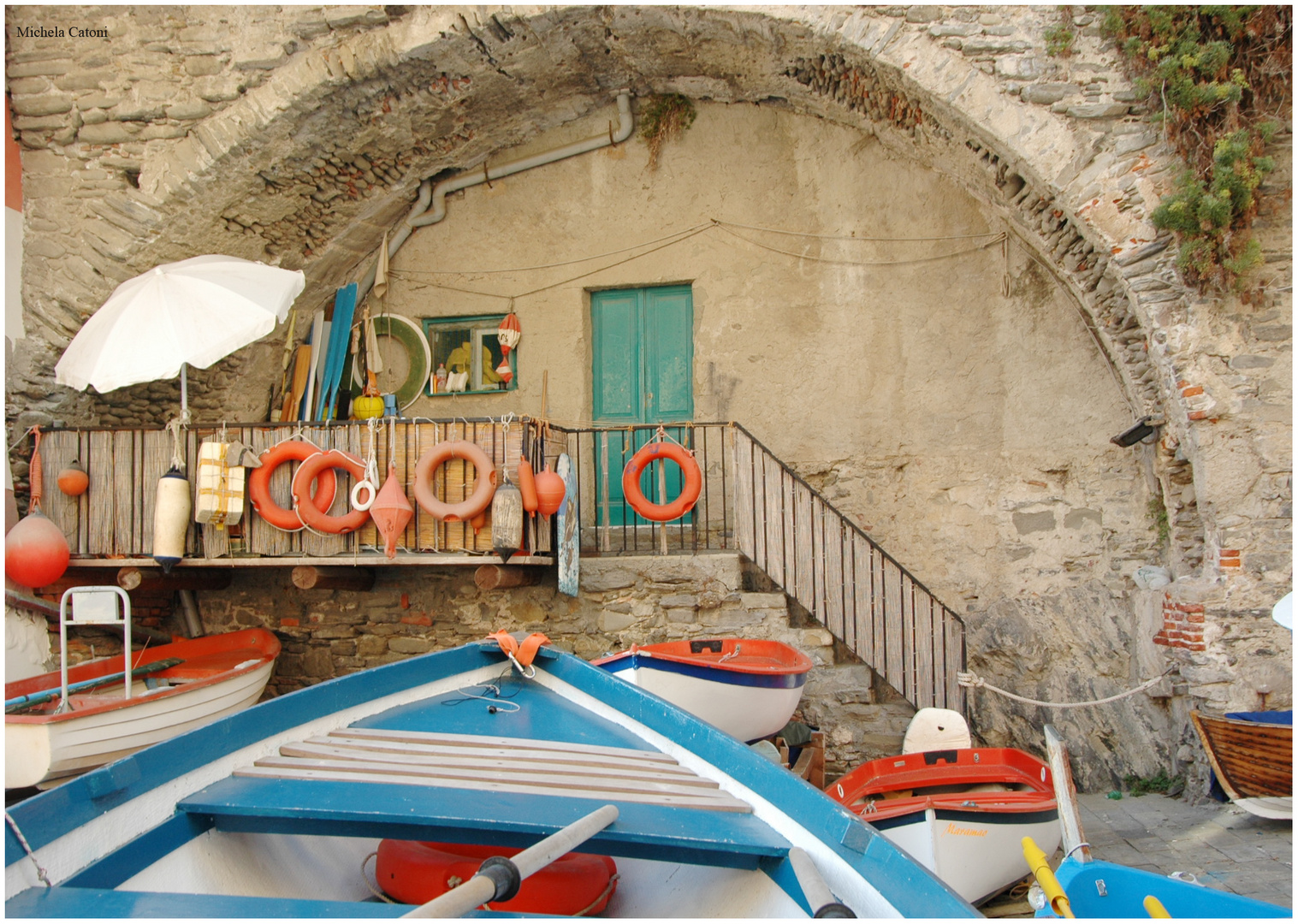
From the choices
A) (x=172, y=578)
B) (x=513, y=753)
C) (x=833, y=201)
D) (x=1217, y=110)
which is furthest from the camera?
(x=833, y=201)

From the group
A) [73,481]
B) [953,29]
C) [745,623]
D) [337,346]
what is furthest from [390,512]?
[953,29]

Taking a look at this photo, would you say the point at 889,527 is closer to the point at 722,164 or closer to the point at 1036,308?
the point at 1036,308

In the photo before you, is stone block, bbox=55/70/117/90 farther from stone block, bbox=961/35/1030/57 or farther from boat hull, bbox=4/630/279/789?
stone block, bbox=961/35/1030/57

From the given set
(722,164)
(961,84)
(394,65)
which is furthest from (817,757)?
(394,65)

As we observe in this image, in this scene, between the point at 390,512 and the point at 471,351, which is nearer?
the point at 390,512

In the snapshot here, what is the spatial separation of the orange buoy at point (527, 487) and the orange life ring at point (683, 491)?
75cm

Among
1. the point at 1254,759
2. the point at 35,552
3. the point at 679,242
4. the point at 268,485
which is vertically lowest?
the point at 1254,759

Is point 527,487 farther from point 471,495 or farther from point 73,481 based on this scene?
point 73,481

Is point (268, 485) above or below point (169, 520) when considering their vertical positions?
above

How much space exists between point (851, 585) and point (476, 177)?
5.41 meters

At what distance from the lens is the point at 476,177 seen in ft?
26.7

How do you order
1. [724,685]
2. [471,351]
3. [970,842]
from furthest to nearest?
[471,351], [724,685], [970,842]

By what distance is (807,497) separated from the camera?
6121 millimetres

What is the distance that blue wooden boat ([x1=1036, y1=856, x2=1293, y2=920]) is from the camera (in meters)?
2.52
